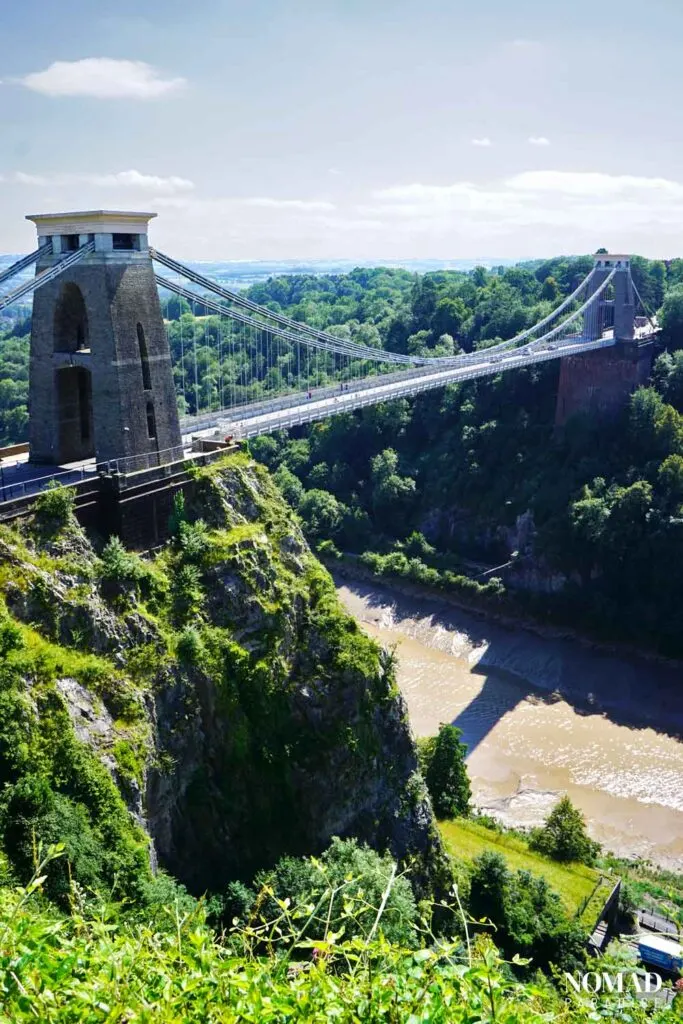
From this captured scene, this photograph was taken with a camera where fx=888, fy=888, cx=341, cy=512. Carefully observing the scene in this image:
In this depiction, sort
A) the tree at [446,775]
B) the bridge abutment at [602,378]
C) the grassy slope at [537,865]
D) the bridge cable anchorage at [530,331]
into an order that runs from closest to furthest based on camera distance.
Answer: the grassy slope at [537,865]
the tree at [446,775]
the bridge abutment at [602,378]
the bridge cable anchorage at [530,331]

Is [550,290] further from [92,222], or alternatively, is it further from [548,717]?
[92,222]

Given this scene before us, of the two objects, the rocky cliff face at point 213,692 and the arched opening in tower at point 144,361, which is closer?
the rocky cliff face at point 213,692

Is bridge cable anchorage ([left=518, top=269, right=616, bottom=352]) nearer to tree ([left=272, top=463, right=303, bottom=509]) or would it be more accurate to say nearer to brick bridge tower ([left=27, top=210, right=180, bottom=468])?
tree ([left=272, top=463, right=303, bottom=509])

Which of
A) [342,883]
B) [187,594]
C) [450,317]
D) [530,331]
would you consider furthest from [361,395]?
[342,883]

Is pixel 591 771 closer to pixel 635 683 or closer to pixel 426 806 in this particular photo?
pixel 635 683

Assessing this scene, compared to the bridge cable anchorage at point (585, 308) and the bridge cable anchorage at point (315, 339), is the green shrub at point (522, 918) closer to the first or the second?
the bridge cable anchorage at point (315, 339)

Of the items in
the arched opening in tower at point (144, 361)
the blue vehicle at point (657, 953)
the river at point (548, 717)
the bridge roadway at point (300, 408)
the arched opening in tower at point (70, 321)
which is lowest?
the river at point (548, 717)

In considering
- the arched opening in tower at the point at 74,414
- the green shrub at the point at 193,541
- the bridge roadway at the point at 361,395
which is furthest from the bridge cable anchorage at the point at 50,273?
the bridge roadway at the point at 361,395
